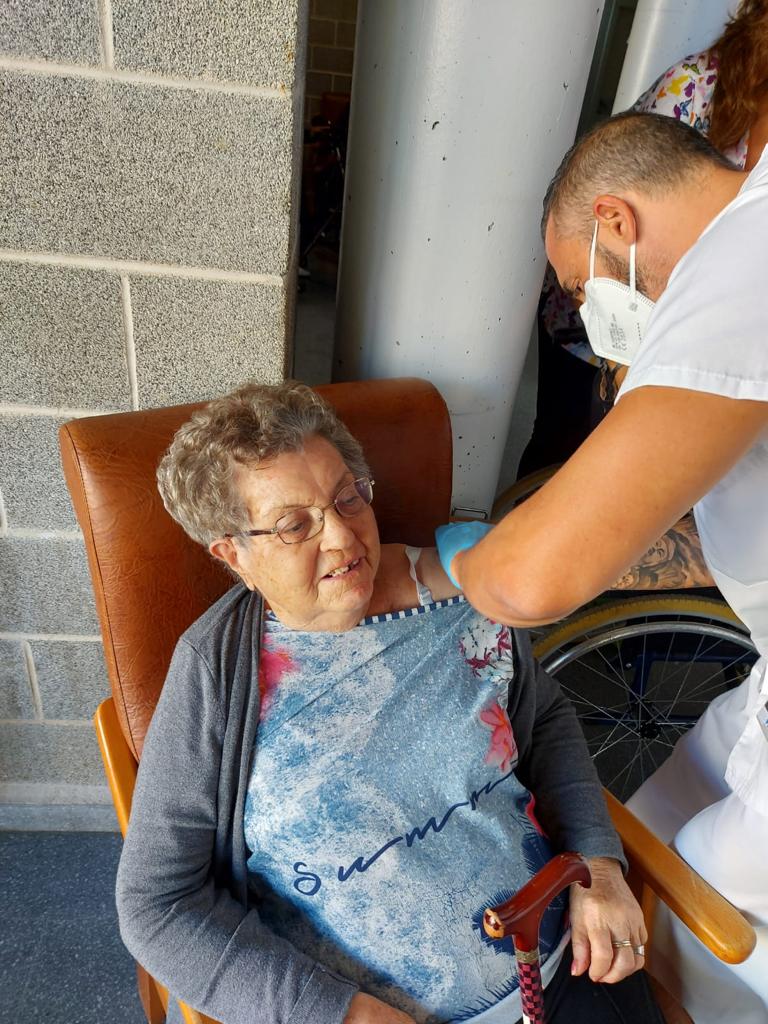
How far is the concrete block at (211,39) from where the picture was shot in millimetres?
1039

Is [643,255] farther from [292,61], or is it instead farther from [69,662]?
[69,662]

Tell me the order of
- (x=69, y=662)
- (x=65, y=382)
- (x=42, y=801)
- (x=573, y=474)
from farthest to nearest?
1. (x=42, y=801)
2. (x=69, y=662)
3. (x=65, y=382)
4. (x=573, y=474)

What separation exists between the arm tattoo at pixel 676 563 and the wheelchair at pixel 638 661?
27 cm

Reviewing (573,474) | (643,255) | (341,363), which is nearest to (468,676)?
Answer: (573,474)

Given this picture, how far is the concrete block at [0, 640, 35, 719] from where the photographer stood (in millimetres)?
1600

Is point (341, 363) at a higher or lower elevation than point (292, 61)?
lower

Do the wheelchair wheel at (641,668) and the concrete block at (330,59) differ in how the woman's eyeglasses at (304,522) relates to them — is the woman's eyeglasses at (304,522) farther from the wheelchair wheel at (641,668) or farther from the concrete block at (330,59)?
the concrete block at (330,59)

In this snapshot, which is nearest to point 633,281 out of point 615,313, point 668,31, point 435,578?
point 615,313

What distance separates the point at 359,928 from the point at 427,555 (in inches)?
22.3

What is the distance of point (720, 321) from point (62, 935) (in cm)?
180

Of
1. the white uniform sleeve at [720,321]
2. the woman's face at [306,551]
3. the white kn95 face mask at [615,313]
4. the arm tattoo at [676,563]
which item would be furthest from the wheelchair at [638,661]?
the white uniform sleeve at [720,321]

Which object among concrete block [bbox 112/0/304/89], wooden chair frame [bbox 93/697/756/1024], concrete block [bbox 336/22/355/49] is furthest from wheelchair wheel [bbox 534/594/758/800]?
concrete block [bbox 336/22/355/49]

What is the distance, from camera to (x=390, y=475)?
1.35 metres

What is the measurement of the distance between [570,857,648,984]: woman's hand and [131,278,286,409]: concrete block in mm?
1005
